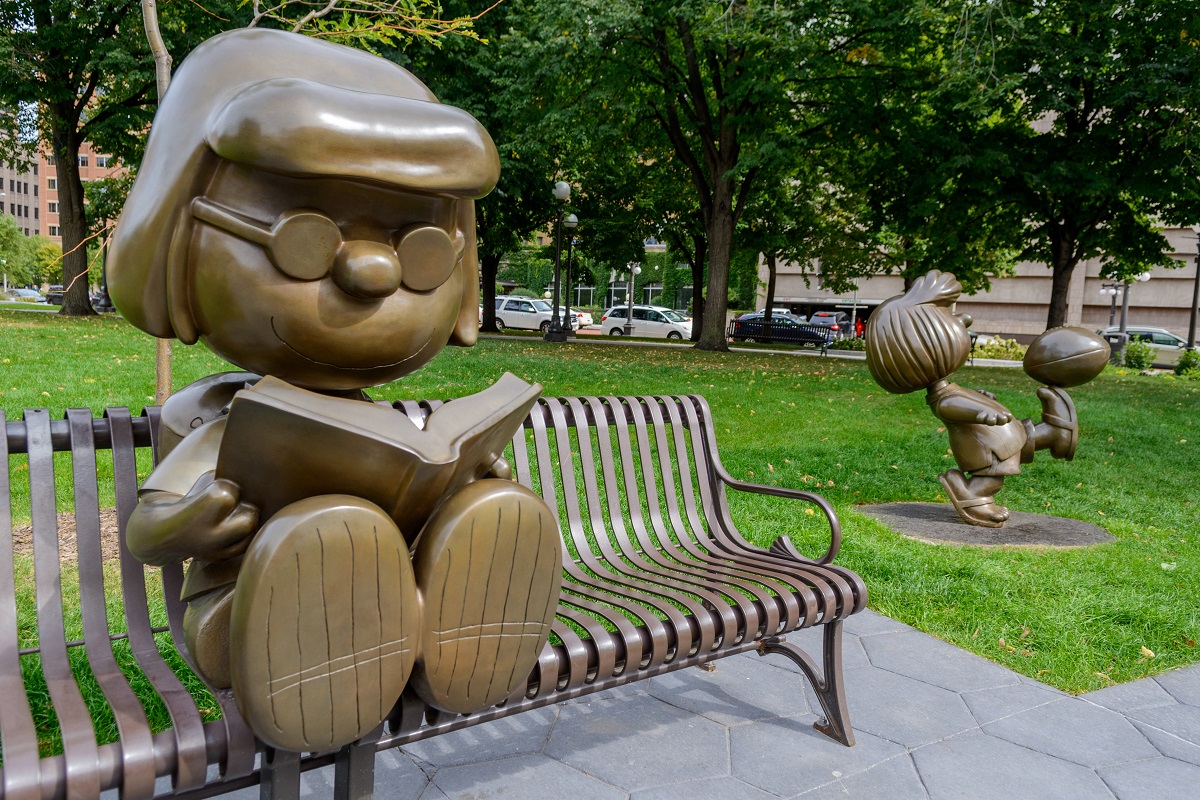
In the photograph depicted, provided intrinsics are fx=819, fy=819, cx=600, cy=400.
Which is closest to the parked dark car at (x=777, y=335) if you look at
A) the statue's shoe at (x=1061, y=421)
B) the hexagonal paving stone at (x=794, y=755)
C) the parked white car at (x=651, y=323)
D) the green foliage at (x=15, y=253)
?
the parked white car at (x=651, y=323)

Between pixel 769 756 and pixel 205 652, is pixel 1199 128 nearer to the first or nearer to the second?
pixel 769 756

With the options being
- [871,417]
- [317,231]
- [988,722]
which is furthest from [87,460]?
[871,417]

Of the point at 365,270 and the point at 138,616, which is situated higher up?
the point at 365,270

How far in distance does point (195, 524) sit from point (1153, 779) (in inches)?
116

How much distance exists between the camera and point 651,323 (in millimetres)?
34312

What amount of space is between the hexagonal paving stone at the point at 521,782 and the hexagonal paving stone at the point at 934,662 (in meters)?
1.54

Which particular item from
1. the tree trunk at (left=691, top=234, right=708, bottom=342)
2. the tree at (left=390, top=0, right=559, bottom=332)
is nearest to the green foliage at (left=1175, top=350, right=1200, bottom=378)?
the tree trunk at (left=691, top=234, right=708, bottom=342)

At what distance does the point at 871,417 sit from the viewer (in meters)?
9.65

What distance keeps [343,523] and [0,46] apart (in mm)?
17140

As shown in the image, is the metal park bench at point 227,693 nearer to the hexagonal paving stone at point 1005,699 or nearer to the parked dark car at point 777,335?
the hexagonal paving stone at point 1005,699

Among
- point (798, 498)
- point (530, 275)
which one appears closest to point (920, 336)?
point (798, 498)

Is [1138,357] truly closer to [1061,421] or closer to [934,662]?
[1061,421]

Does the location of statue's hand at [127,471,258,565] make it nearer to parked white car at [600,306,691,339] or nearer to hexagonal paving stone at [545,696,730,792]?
hexagonal paving stone at [545,696,730,792]

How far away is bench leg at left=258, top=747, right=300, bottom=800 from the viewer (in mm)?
1773
